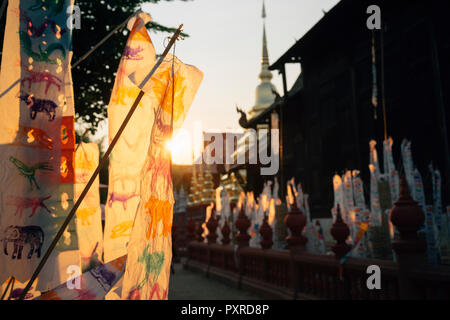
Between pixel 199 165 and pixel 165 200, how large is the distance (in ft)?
83.3

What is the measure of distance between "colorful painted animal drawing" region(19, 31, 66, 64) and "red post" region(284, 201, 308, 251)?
494 centimetres

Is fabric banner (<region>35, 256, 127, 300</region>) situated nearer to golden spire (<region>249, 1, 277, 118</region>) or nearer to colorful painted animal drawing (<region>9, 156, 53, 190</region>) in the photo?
colorful painted animal drawing (<region>9, 156, 53, 190</region>)

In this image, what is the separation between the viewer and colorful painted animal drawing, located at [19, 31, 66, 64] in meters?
2.85

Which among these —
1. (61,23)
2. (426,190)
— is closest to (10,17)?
(61,23)

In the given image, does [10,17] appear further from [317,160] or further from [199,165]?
[199,165]

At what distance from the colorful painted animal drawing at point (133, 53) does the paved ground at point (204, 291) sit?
657 cm

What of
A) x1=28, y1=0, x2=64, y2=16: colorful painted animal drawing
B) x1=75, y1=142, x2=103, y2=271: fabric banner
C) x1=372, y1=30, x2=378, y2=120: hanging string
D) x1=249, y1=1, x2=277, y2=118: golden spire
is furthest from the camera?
x1=249, y1=1, x2=277, y2=118: golden spire

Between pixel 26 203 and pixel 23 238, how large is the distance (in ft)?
0.74

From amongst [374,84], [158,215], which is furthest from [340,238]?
[374,84]

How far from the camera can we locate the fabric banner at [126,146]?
3.31m

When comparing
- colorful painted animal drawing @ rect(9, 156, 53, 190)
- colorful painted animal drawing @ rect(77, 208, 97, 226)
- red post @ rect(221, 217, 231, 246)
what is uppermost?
colorful painted animal drawing @ rect(9, 156, 53, 190)

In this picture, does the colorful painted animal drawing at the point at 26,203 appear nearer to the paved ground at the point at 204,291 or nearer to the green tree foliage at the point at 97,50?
the paved ground at the point at 204,291
